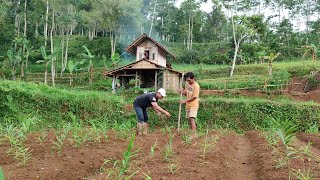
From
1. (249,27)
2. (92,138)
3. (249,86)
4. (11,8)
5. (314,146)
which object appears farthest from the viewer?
(11,8)

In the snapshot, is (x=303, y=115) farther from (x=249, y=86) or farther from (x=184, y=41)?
(x=184, y=41)

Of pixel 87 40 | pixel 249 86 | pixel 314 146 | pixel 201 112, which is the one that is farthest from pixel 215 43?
pixel 314 146

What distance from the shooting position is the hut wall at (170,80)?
85.4 feet

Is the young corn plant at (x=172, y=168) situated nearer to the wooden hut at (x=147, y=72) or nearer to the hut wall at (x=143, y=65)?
the wooden hut at (x=147, y=72)

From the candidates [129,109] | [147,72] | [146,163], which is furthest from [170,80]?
[146,163]

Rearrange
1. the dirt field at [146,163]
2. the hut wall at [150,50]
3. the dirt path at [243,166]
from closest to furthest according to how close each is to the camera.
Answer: the dirt field at [146,163] < the dirt path at [243,166] < the hut wall at [150,50]

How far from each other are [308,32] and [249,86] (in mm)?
29752

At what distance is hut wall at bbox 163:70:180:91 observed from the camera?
26.0 metres

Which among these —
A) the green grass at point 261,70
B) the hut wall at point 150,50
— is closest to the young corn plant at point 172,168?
the hut wall at point 150,50

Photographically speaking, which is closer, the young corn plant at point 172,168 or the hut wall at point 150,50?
the young corn plant at point 172,168

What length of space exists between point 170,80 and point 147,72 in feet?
6.86

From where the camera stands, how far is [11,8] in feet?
138

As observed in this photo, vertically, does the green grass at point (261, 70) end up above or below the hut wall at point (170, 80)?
above

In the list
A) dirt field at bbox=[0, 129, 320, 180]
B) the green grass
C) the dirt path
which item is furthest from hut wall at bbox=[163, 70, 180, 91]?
dirt field at bbox=[0, 129, 320, 180]
